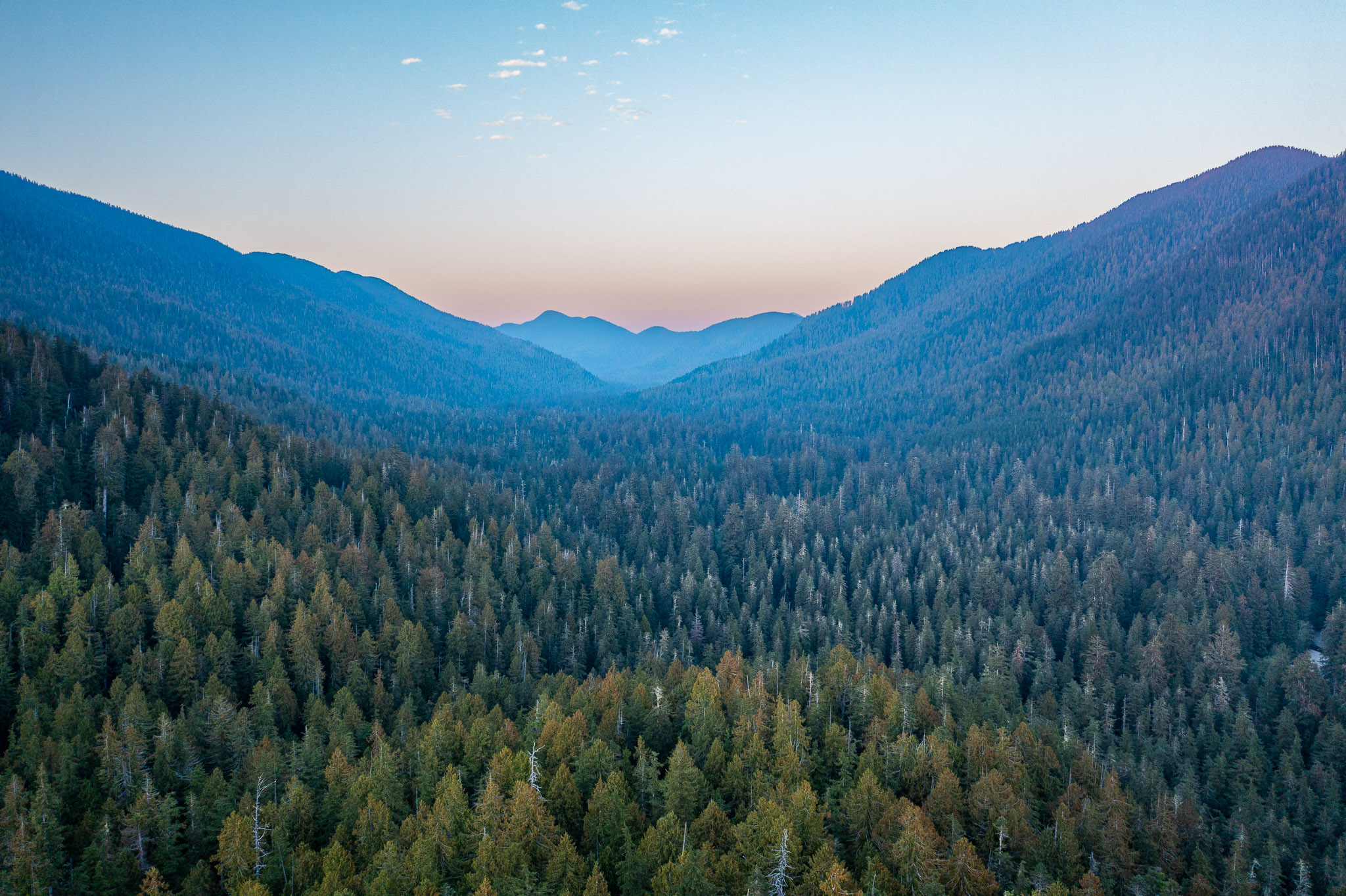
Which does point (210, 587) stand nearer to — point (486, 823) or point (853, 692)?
point (486, 823)

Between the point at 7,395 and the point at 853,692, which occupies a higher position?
the point at 7,395

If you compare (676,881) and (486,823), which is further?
(486,823)

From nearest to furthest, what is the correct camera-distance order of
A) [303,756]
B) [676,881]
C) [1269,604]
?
[676,881]
[303,756]
[1269,604]

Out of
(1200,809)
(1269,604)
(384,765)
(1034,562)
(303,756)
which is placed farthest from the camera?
(1034,562)

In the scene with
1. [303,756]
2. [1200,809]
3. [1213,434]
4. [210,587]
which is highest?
[1213,434]

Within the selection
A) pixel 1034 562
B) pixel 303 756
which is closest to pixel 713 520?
pixel 1034 562

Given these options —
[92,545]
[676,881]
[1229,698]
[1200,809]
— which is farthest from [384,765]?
[1229,698]

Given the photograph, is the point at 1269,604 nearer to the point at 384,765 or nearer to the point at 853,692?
the point at 853,692
